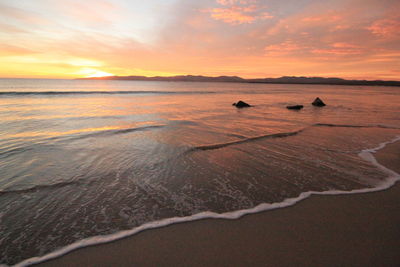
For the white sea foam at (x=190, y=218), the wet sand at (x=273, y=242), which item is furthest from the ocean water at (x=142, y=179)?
the wet sand at (x=273, y=242)

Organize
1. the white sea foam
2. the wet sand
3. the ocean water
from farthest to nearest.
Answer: the ocean water → the white sea foam → the wet sand

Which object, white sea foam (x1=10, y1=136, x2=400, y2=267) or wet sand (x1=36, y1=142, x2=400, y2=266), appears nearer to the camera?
wet sand (x1=36, y1=142, x2=400, y2=266)

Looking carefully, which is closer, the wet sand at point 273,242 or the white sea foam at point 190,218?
the wet sand at point 273,242

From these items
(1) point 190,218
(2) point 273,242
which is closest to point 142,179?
(1) point 190,218

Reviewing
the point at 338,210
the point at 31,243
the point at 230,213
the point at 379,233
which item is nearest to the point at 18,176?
the point at 31,243

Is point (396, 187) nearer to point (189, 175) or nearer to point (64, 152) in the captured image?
point (189, 175)

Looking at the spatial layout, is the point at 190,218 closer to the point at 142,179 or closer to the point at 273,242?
the point at 273,242

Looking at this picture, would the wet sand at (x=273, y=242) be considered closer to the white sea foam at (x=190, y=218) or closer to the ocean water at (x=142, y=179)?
the white sea foam at (x=190, y=218)

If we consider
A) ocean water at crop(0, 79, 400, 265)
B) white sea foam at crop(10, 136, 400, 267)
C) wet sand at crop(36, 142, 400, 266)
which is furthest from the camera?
ocean water at crop(0, 79, 400, 265)

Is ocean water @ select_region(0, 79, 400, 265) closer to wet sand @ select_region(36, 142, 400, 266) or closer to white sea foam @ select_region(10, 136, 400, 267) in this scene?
white sea foam @ select_region(10, 136, 400, 267)

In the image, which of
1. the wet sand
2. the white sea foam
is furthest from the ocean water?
the wet sand

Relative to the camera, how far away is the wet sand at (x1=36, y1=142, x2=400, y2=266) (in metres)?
2.49

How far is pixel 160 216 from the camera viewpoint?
3.37 metres

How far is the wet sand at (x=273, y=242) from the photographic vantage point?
249cm
